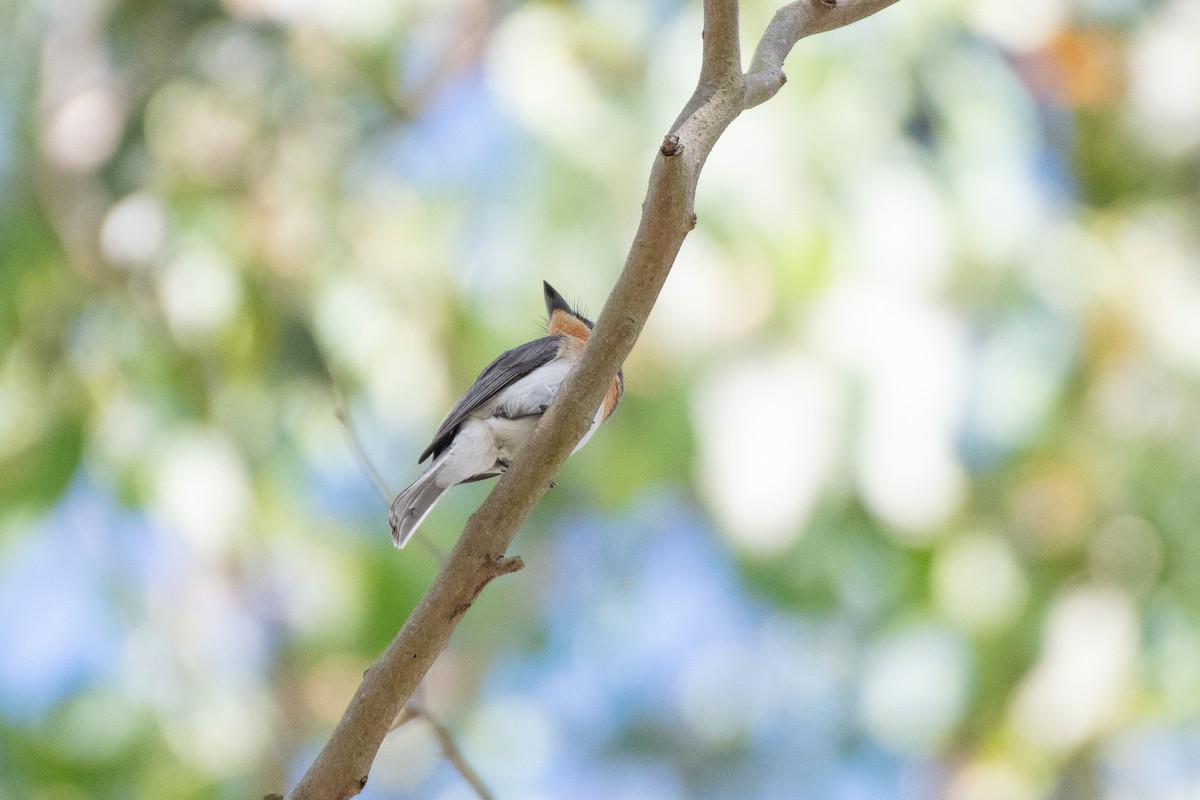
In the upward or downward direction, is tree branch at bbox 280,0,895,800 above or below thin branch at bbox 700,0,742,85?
below

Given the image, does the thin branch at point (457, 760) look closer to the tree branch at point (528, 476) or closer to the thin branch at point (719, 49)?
the tree branch at point (528, 476)

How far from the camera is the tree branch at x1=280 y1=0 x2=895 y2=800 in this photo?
6.10 ft

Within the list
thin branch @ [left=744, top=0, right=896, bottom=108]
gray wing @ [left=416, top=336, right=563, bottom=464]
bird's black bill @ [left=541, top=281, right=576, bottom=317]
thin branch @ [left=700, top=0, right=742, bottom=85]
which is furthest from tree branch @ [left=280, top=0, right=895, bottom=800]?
bird's black bill @ [left=541, top=281, right=576, bottom=317]

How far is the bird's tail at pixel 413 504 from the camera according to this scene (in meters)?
2.45

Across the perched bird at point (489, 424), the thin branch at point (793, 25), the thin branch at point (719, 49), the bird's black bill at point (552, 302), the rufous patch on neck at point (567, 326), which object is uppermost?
the bird's black bill at point (552, 302)

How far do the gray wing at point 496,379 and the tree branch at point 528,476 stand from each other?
0.87 m

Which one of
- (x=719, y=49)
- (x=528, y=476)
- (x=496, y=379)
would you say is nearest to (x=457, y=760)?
(x=528, y=476)

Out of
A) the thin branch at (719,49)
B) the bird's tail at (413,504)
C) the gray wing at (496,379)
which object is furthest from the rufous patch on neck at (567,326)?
the thin branch at (719,49)

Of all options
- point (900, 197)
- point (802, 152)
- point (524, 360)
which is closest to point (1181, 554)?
point (900, 197)

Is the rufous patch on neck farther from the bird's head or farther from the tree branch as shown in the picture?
the tree branch

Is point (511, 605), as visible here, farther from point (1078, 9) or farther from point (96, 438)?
point (1078, 9)

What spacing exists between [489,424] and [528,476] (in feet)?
2.79

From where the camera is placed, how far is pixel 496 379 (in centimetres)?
289

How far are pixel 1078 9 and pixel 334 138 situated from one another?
3.22m
